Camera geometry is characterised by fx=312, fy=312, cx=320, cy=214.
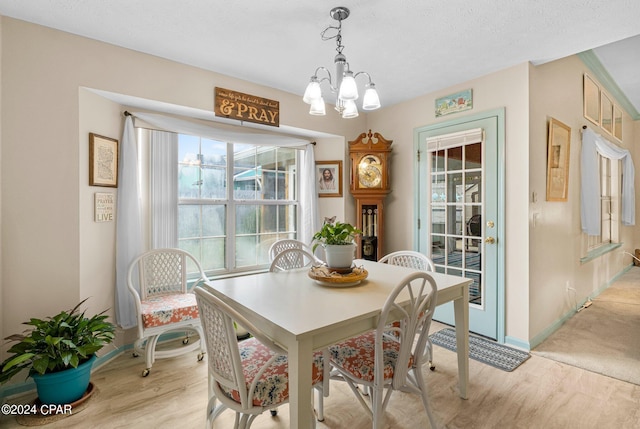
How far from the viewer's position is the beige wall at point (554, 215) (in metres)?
2.74

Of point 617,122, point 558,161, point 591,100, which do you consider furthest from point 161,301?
point 617,122

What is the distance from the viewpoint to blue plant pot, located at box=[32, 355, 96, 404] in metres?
1.86

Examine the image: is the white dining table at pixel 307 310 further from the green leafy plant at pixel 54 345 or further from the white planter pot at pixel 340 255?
the green leafy plant at pixel 54 345

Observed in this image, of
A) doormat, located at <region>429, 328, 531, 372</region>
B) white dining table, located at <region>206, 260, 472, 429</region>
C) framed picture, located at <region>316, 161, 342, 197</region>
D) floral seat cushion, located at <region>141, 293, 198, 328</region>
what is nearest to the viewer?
white dining table, located at <region>206, 260, 472, 429</region>

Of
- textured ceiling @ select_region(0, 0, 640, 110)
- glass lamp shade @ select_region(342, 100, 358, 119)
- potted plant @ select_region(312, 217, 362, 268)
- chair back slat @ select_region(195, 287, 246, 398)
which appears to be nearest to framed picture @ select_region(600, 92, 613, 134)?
textured ceiling @ select_region(0, 0, 640, 110)

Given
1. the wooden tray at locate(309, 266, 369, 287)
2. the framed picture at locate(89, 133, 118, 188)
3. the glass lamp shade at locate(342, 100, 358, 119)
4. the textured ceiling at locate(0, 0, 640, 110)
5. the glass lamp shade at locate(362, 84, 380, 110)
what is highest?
the textured ceiling at locate(0, 0, 640, 110)

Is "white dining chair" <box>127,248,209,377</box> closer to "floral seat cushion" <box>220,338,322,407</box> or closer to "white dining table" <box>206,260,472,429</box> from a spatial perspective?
"white dining table" <box>206,260,472,429</box>

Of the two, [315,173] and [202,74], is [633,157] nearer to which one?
[315,173]

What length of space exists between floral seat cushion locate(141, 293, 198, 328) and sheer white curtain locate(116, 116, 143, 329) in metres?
0.22

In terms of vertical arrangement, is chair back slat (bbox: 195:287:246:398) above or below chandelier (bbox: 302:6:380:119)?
below

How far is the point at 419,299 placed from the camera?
1.50 metres

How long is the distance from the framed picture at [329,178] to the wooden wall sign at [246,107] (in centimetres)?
86

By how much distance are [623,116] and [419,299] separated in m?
6.12

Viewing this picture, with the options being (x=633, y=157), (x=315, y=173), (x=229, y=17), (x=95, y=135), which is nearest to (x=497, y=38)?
(x=229, y=17)
